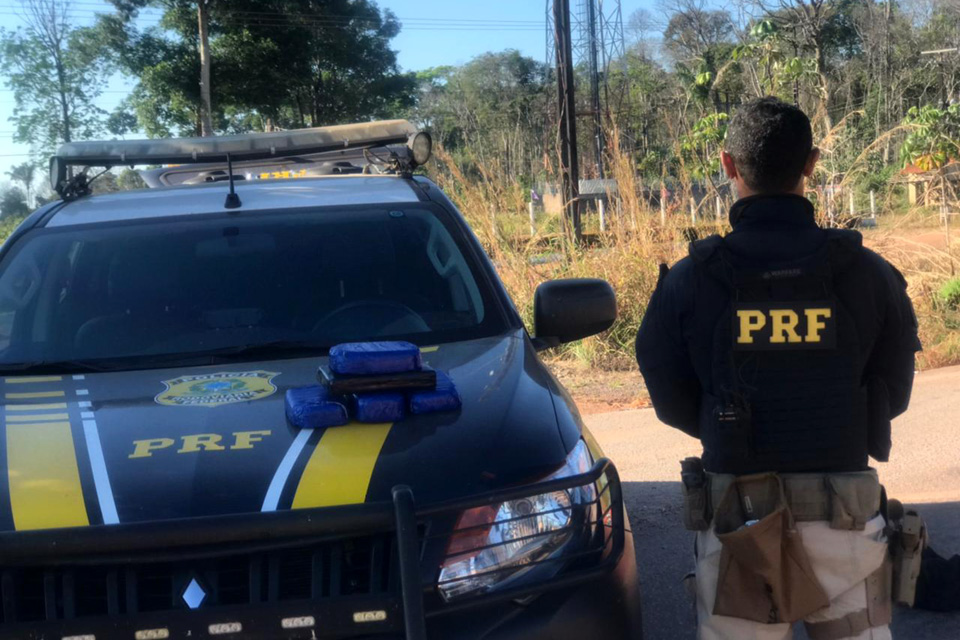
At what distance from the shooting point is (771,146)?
2412mm

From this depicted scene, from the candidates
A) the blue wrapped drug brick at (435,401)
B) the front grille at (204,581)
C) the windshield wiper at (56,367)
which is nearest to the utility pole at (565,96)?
the windshield wiper at (56,367)

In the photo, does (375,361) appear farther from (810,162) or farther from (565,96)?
(565,96)

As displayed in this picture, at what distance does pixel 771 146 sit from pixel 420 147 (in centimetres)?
235

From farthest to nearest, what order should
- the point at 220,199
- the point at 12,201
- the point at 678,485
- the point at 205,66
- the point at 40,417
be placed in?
the point at 12,201, the point at 205,66, the point at 678,485, the point at 220,199, the point at 40,417

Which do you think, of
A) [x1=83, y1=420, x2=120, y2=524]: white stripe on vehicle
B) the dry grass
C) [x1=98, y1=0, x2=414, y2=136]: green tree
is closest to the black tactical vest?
[x1=83, y1=420, x2=120, y2=524]: white stripe on vehicle

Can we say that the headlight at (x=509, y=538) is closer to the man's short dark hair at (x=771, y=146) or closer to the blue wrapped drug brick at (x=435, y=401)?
the blue wrapped drug brick at (x=435, y=401)

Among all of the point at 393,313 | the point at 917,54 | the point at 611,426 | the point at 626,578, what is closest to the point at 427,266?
the point at 393,313

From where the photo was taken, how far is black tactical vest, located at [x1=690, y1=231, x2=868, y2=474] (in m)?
2.33

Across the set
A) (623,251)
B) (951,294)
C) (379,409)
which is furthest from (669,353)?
(951,294)

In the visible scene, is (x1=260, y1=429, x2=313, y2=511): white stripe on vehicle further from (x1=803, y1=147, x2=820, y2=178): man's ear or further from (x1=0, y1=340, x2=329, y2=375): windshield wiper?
(x1=803, y1=147, x2=820, y2=178): man's ear

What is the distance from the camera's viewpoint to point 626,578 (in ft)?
8.11

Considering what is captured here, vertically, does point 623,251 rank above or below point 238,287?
below

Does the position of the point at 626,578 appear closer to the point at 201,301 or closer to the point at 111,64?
the point at 201,301

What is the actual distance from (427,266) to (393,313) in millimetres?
292
